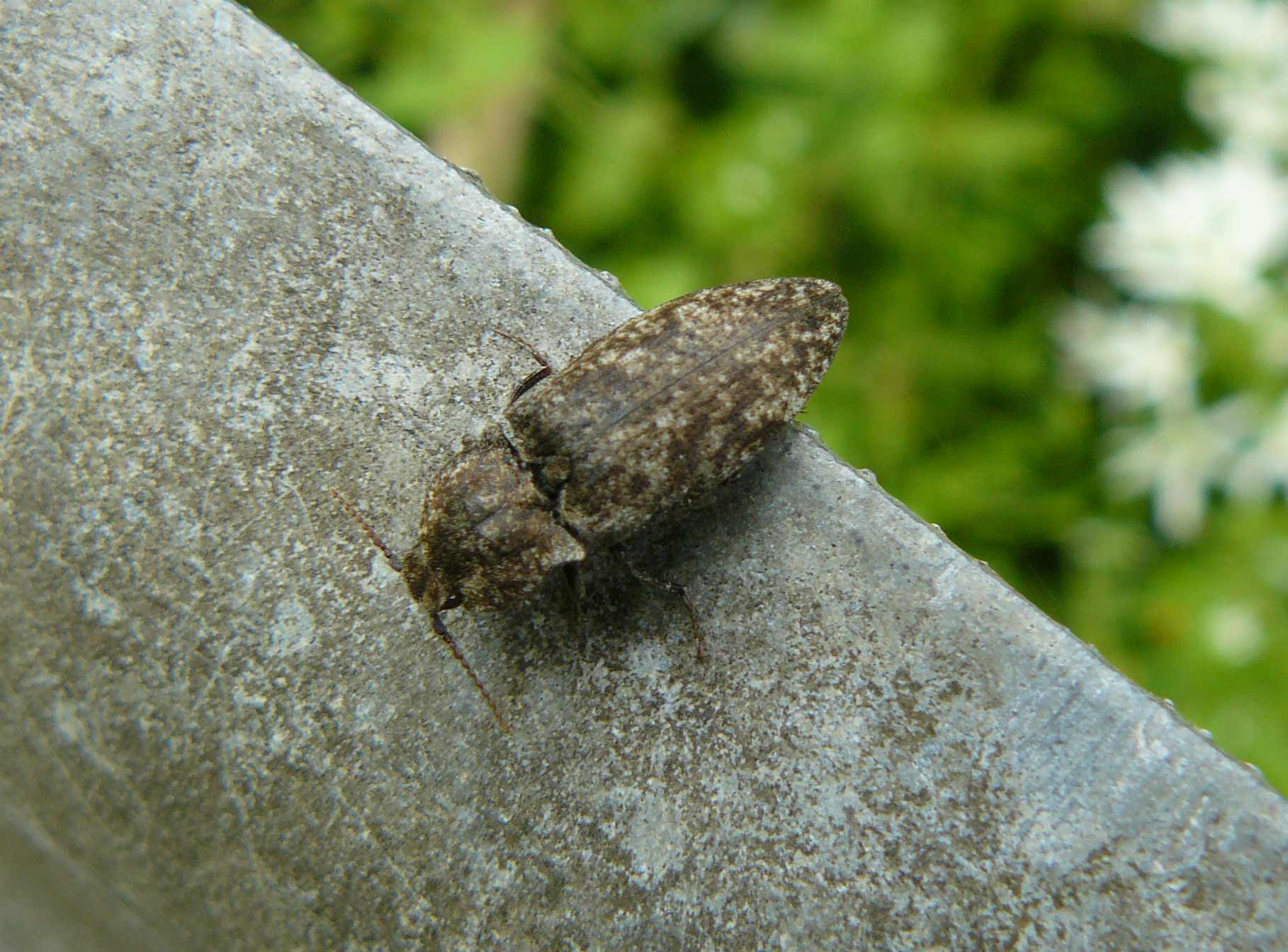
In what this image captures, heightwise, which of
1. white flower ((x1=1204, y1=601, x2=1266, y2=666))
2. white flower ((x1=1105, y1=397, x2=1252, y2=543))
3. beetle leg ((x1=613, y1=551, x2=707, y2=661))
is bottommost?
beetle leg ((x1=613, y1=551, x2=707, y2=661))

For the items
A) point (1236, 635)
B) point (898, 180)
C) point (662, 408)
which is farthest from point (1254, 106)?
point (662, 408)

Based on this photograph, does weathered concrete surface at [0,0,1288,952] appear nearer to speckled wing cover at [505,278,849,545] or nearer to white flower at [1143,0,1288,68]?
speckled wing cover at [505,278,849,545]

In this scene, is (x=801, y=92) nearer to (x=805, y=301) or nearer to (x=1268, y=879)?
(x=805, y=301)

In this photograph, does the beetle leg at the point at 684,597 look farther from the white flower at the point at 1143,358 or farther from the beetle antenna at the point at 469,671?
the white flower at the point at 1143,358

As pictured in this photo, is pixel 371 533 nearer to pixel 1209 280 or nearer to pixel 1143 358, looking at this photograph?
pixel 1143 358

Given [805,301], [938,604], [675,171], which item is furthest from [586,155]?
[938,604]

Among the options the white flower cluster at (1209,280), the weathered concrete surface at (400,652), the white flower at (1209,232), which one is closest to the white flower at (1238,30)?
the white flower cluster at (1209,280)

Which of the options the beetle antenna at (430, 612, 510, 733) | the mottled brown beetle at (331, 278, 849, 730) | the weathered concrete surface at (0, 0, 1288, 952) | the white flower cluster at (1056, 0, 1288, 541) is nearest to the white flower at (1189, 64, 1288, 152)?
the white flower cluster at (1056, 0, 1288, 541)
